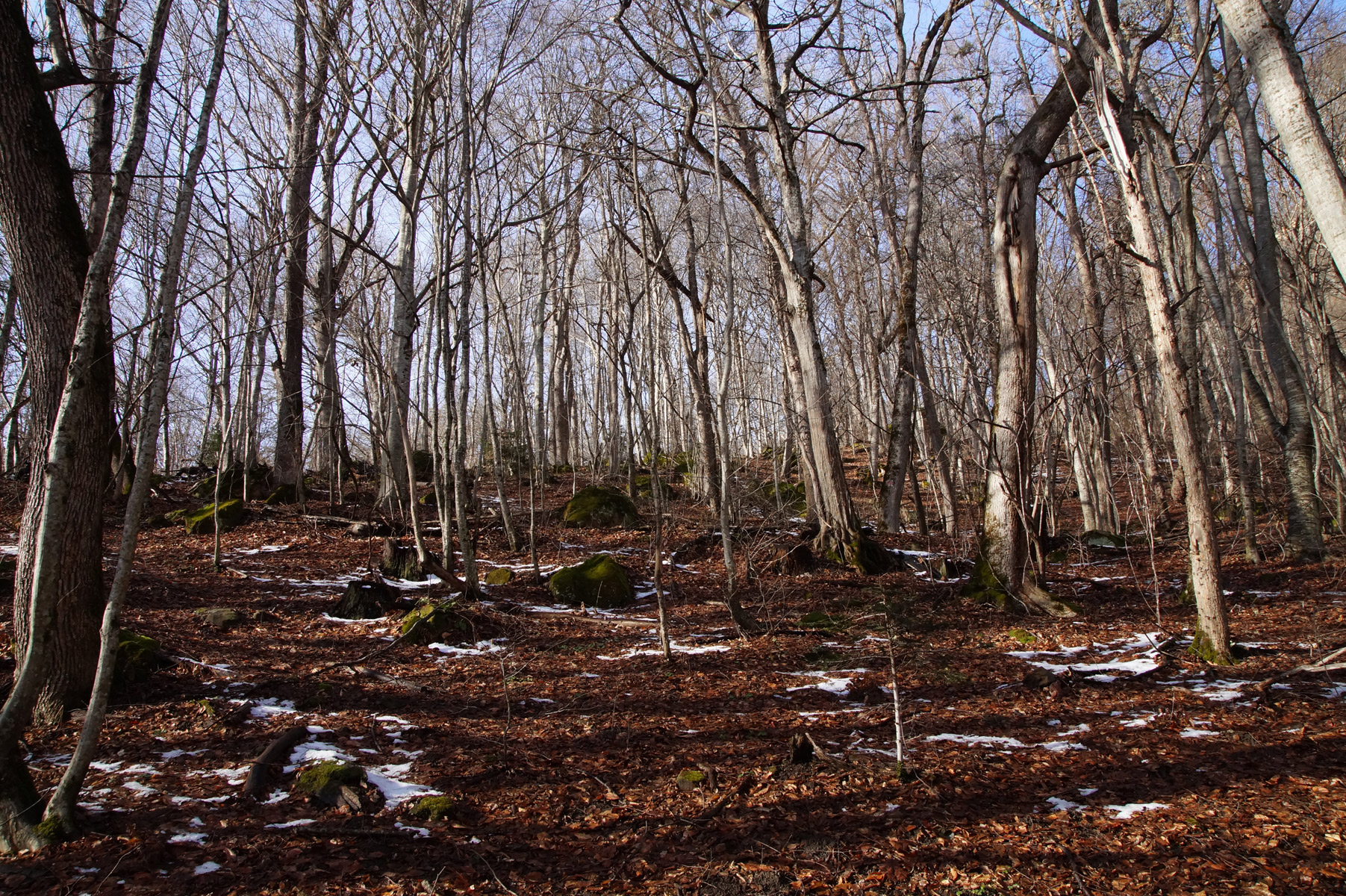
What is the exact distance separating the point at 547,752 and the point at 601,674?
148cm

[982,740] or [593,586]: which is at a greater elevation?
[593,586]

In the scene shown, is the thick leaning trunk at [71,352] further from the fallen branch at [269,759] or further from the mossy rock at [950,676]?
the mossy rock at [950,676]

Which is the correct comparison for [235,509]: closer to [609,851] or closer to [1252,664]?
[609,851]

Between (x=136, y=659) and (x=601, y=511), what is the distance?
778 centimetres

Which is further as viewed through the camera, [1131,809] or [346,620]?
[346,620]

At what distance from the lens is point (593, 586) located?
7562 mm

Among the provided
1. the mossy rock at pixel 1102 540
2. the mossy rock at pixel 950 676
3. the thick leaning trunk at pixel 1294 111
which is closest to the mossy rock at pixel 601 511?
the mossy rock at pixel 1102 540

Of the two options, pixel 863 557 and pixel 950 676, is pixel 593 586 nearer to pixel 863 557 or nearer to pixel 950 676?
pixel 863 557

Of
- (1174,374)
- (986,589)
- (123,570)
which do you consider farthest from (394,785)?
(986,589)

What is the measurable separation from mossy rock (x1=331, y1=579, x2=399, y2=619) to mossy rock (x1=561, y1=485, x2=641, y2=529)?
16.7 ft

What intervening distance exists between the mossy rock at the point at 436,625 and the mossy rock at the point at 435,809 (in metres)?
2.96

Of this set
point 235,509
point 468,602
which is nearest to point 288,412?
point 235,509

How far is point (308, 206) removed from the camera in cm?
866

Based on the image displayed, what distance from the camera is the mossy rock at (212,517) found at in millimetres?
9750
